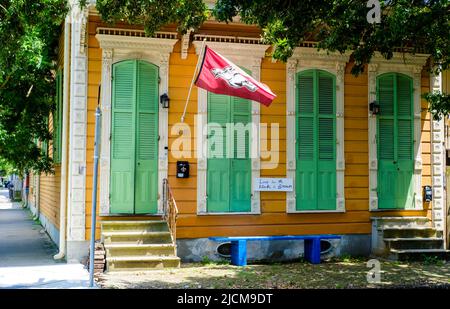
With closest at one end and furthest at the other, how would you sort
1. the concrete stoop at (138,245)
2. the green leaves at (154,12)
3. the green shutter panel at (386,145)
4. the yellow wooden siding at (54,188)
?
the green leaves at (154,12) → the concrete stoop at (138,245) → the green shutter panel at (386,145) → the yellow wooden siding at (54,188)

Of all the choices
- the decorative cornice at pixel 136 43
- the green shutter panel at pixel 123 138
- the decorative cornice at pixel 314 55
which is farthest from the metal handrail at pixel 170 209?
the decorative cornice at pixel 314 55

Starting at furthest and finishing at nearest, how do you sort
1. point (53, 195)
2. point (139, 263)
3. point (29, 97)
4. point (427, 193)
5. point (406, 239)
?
point (29, 97), point (53, 195), point (427, 193), point (406, 239), point (139, 263)

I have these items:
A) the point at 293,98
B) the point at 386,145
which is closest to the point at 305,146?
the point at 293,98

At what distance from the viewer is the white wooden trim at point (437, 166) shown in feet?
45.2

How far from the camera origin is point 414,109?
45.2ft

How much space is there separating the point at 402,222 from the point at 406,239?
507 mm

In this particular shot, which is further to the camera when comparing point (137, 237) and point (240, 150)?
point (240, 150)

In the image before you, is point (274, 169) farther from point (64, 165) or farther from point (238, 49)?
point (64, 165)

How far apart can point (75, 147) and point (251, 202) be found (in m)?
3.87

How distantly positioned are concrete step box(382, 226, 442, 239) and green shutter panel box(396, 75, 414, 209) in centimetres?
59

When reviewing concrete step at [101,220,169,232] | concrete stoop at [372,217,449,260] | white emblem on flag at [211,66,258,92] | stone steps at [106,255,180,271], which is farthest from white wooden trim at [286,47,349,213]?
stone steps at [106,255,180,271]

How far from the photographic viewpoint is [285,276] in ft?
35.3

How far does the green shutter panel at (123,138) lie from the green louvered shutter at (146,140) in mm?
123

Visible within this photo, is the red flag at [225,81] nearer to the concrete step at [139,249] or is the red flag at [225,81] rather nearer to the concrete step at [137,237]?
the concrete step at [137,237]
